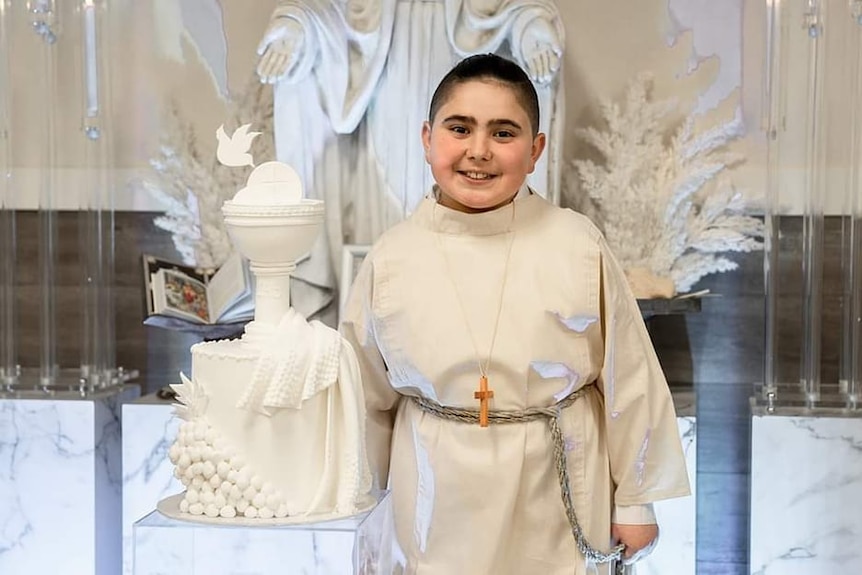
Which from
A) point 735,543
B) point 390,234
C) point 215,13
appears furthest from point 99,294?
point 735,543

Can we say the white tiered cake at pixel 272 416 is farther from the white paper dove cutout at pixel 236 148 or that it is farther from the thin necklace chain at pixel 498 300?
the thin necklace chain at pixel 498 300

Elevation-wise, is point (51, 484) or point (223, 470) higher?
point (223, 470)

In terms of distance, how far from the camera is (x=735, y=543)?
4293 millimetres

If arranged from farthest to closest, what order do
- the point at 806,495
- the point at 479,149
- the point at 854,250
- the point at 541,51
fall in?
1. the point at 541,51
2. the point at 854,250
3. the point at 806,495
4. the point at 479,149

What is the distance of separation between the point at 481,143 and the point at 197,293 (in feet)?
6.05

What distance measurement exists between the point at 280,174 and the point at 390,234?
488 millimetres

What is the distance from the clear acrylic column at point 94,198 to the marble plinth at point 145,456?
0.25m

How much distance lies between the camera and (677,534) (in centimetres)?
378

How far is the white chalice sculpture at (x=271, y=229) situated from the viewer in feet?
6.77

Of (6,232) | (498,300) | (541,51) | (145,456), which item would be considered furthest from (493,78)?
(6,232)

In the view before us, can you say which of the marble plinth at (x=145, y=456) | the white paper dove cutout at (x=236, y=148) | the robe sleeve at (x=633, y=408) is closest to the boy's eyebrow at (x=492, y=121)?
the robe sleeve at (x=633, y=408)

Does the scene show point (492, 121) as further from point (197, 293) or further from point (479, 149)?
point (197, 293)

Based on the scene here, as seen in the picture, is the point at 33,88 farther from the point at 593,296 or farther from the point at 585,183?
the point at 593,296

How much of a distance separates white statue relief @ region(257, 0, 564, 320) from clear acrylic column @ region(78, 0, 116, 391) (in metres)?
0.55
